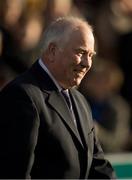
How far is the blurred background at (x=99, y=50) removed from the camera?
6047 millimetres

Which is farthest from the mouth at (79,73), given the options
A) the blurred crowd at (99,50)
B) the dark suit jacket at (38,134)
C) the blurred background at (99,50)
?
the blurred crowd at (99,50)

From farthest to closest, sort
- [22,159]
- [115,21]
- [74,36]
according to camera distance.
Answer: [115,21], [74,36], [22,159]

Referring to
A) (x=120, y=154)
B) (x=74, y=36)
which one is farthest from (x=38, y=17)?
(x=74, y=36)

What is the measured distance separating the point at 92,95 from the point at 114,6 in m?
0.96

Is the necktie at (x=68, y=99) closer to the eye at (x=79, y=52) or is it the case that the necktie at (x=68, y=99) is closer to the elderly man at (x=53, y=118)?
the elderly man at (x=53, y=118)

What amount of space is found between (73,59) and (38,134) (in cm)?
43

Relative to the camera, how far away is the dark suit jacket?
3344 millimetres

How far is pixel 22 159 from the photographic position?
3.35 metres

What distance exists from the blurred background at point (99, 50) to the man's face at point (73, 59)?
2.11 m

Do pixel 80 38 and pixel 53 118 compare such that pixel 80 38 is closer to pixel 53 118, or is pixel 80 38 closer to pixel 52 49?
pixel 52 49

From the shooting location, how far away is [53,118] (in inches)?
137

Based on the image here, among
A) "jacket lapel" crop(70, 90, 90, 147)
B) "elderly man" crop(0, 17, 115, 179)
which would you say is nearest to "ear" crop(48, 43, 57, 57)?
"elderly man" crop(0, 17, 115, 179)

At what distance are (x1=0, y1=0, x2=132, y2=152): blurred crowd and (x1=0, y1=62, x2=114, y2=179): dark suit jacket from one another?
2329mm

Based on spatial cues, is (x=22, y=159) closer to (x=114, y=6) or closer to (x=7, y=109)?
(x=7, y=109)
